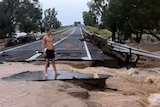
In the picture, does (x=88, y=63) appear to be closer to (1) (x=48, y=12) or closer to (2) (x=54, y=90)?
(2) (x=54, y=90)

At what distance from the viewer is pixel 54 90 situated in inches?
449

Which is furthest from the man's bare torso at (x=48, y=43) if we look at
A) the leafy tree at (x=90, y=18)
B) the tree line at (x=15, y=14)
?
the leafy tree at (x=90, y=18)

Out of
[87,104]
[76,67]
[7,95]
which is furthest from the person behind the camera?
[76,67]

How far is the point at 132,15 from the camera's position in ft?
127

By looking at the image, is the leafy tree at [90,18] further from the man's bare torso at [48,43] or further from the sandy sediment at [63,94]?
the sandy sediment at [63,94]

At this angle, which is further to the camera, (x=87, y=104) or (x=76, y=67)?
(x=76, y=67)

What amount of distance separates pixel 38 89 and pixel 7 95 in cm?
102

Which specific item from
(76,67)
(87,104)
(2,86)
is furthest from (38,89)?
(76,67)

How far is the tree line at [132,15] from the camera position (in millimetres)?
33000

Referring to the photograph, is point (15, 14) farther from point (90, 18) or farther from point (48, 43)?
point (90, 18)

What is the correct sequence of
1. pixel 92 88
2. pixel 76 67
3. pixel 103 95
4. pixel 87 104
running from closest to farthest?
pixel 87 104 < pixel 103 95 < pixel 92 88 < pixel 76 67

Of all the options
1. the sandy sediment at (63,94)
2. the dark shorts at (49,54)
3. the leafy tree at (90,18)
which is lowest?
the leafy tree at (90,18)

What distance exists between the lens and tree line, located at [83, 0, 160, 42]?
33.0 m

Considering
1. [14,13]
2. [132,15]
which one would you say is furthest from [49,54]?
[14,13]
